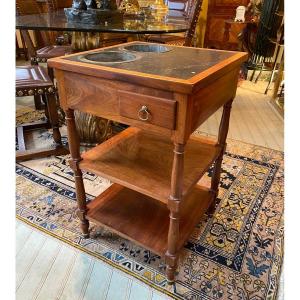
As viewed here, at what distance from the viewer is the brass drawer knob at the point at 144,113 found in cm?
77

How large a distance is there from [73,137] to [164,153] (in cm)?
39

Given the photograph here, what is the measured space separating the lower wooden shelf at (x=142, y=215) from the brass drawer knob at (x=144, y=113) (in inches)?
18.7

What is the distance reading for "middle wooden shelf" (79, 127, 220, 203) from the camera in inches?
37.9

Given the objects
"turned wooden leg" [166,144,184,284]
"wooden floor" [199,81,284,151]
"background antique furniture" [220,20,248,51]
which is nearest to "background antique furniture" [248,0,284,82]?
"wooden floor" [199,81,284,151]

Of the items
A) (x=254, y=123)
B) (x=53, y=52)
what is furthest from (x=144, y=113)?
(x=53, y=52)

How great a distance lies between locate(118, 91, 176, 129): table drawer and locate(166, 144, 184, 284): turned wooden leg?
0.09 meters

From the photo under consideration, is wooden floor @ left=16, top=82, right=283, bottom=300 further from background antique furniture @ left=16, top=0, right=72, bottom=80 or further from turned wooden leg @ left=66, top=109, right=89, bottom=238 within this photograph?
background antique furniture @ left=16, top=0, right=72, bottom=80

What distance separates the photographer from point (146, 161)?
1095mm

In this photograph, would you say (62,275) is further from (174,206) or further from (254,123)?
(254,123)

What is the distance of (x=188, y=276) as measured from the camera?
109 centimetres

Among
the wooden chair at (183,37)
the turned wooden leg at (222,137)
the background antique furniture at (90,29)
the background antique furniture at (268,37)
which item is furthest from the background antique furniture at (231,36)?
the turned wooden leg at (222,137)

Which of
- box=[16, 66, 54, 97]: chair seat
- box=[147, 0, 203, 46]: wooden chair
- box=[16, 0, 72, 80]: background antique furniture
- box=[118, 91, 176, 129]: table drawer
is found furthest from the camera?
box=[16, 0, 72, 80]: background antique furniture

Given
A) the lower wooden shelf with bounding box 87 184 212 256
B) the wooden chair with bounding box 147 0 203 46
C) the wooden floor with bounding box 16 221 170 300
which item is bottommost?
the wooden floor with bounding box 16 221 170 300
